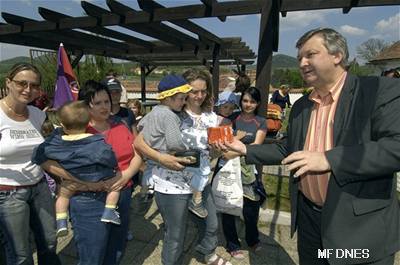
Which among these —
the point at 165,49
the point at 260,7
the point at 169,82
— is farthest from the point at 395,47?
the point at 169,82

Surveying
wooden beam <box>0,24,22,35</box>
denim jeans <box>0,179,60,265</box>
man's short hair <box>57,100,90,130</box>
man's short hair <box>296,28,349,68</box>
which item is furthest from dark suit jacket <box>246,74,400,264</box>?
wooden beam <box>0,24,22,35</box>

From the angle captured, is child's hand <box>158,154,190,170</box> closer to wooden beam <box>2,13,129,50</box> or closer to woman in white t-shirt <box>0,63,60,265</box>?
woman in white t-shirt <box>0,63,60,265</box>

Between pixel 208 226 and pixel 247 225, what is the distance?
652mm

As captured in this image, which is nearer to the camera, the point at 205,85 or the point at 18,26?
the point at 205,85

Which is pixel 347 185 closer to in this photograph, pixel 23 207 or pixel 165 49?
pixel 23 207

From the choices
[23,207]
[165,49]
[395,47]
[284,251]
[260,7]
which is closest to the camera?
[23,207]

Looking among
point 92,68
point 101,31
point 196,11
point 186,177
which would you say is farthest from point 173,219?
point 92,68

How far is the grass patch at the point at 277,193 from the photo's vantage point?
14.8 feet

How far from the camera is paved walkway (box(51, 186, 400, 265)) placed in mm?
3279

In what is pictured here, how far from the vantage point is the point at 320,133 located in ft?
5.98

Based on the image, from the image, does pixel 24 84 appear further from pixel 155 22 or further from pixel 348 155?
pixel 155 22

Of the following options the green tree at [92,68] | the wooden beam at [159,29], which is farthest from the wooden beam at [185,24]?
the green tree at [92,68]

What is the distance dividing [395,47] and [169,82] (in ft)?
139

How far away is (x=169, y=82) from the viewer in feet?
7.93
